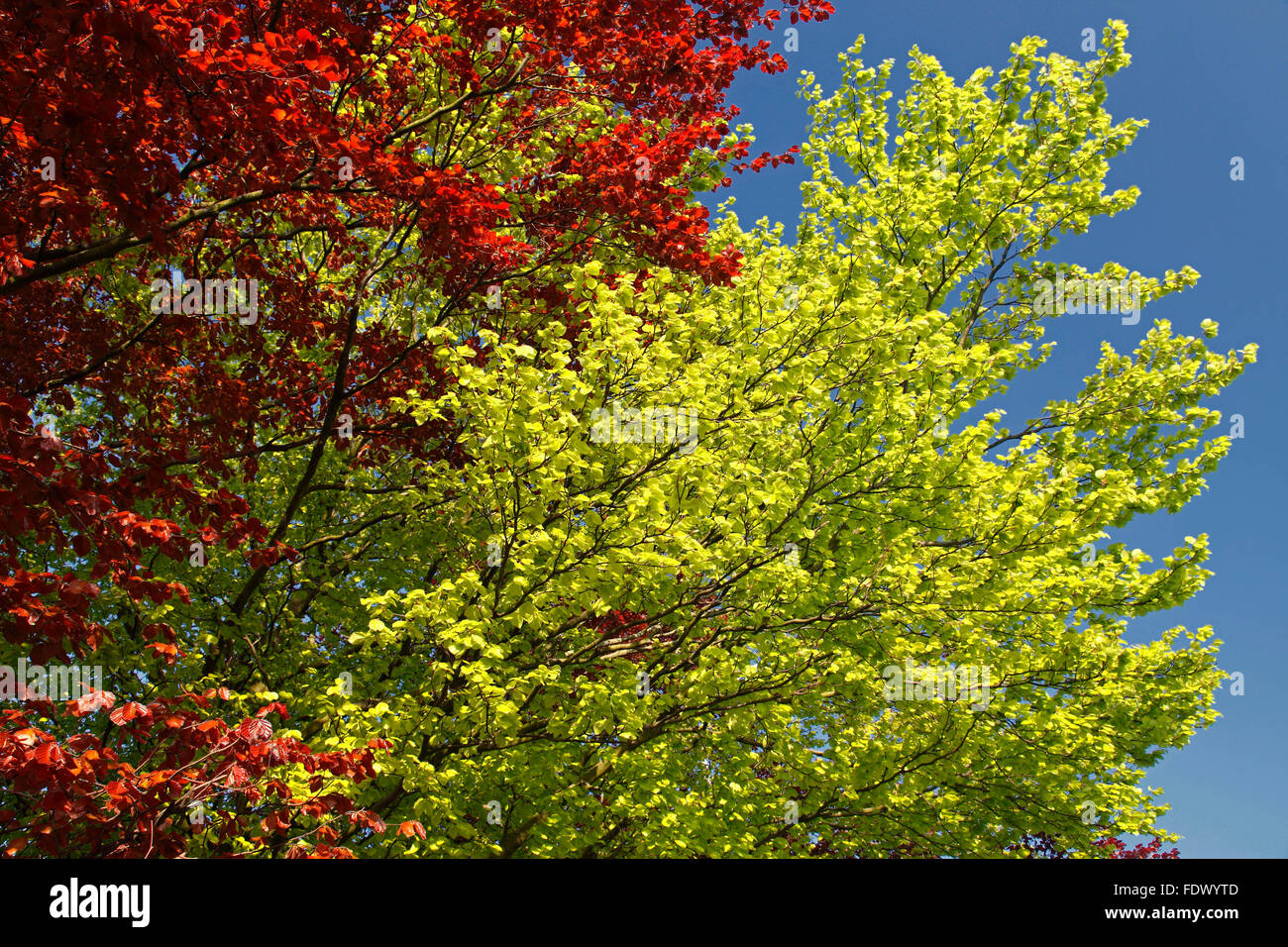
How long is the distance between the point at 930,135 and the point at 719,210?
13.4ft

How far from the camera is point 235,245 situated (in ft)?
25.8

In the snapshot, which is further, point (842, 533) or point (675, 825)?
point (842, 533)

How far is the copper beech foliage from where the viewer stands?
4.71 metres

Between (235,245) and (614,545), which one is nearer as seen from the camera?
(614,545)

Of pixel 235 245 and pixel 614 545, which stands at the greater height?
pixel 235 245

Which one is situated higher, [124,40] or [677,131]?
[677,131]

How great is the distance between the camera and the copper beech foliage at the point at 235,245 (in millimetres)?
4711

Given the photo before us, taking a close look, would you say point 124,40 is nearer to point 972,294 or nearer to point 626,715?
point 626,715

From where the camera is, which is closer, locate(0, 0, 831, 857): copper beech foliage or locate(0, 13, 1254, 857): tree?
locate(0, 0, 831, 857): copper beech foliage

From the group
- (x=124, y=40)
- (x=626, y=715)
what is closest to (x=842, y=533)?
(x=626, y=715)

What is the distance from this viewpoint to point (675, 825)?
8188 mm

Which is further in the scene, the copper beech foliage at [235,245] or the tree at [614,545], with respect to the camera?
the tree at [614,545]
